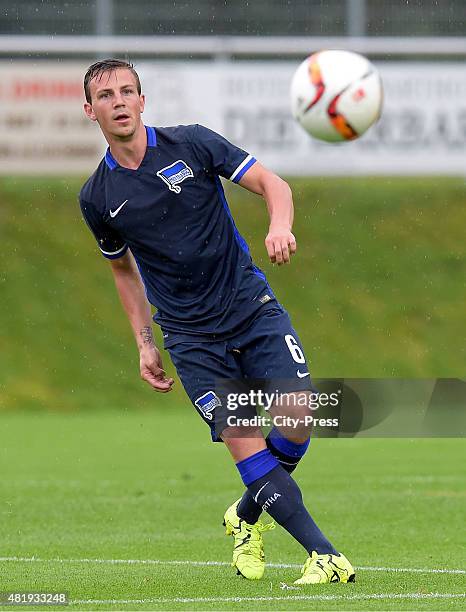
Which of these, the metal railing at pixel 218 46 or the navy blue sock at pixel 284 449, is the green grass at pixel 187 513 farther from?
the metal railing at pixel 218 46

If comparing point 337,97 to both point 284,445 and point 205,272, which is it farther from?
point 284,445

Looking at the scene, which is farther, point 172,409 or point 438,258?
point 438,258

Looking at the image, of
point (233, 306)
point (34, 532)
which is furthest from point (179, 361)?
point (34, 532)

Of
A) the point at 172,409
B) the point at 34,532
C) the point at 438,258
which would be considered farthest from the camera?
the point at 438,258

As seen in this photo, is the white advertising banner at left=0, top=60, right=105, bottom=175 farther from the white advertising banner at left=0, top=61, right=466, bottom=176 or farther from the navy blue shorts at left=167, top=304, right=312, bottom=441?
the navy blue shorts at left=167, top=304, right=312, bottom=441

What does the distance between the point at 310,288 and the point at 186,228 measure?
12960 millimetres

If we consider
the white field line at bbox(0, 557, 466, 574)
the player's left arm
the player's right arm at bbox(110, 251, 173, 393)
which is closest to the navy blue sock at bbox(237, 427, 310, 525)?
the white field line at bbox(0, 557, 466, 574)

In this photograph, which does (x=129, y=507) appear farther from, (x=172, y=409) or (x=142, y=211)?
(x=172, y=409)

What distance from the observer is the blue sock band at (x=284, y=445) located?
6875mm

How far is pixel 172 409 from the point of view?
1789cm

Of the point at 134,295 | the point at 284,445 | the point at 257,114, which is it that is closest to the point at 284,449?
the point at 284,445

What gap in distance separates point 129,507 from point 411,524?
2197mm

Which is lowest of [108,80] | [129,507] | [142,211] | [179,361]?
[129,507]

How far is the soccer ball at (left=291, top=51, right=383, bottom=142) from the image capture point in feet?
37.2
